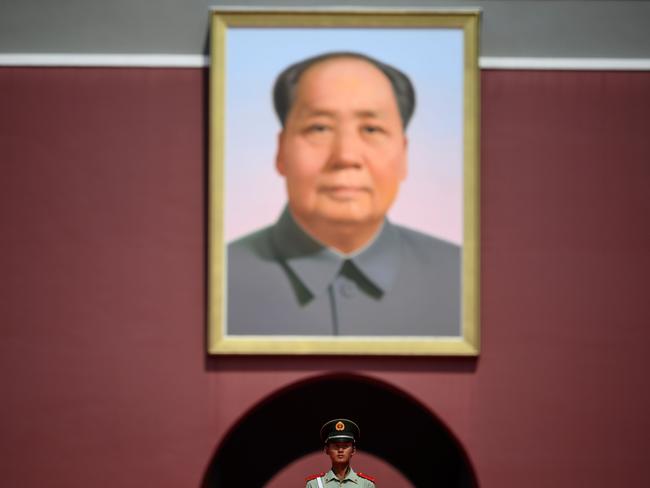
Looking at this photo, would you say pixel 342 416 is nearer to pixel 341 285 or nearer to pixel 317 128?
pixel 341 285

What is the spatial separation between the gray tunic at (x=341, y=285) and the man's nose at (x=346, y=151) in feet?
1.21

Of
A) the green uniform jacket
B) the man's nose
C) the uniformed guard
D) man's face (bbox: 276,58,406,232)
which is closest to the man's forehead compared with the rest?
man's face (bbox: 276,58,406,232)

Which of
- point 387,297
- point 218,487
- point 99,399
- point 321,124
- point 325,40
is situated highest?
point 325,40

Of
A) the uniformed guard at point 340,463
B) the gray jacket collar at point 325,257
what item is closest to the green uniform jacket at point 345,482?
the uniformed guard at point 340,463

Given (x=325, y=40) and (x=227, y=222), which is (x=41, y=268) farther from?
(x=325, y=40)

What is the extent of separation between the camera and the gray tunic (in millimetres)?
6320

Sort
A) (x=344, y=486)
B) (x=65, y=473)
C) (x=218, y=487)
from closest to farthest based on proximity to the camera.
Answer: (x=344, y=486)
(x=65, y=473)
(x=218, y=487)

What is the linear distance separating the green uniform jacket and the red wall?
2.88ft

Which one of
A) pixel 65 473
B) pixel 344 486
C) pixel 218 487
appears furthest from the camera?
pixel 218 487

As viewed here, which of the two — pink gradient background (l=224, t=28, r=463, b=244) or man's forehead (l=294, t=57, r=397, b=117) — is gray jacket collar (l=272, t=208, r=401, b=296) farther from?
man's forehead (l=294, t=57, r=397, b=117)

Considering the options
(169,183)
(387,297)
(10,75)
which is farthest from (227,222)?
(10,75)

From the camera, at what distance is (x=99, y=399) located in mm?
6340

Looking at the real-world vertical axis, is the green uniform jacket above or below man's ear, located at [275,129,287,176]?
below

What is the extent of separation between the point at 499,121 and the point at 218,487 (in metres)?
2.51
